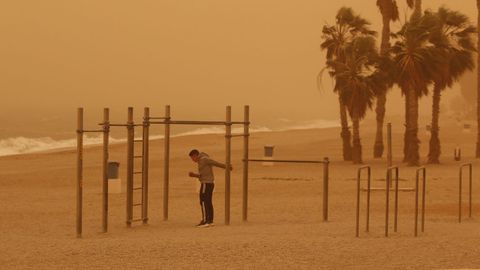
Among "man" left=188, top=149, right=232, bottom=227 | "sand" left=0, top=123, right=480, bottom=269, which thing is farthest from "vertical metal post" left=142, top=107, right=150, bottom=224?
"man" left=188, top=149, right=232, bottom=227

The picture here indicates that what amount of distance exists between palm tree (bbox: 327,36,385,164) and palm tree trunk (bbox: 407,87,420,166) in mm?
1317

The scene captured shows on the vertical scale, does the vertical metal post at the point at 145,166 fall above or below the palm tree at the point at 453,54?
below

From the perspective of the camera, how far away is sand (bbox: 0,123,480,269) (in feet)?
46.5

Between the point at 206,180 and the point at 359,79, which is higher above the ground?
the point at 359,79

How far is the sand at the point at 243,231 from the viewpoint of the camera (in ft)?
46.5

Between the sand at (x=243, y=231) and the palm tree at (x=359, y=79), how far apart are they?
5295 mm

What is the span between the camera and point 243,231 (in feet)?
60.4

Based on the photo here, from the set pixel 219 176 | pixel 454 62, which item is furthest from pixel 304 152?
pixel 219 176

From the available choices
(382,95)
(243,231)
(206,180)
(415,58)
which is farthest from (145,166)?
(382,95)

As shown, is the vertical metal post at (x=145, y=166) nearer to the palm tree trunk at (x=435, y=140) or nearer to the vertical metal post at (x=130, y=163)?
the vertical metal post at (x=130, y=163)

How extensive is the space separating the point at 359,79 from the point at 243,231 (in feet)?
79.5

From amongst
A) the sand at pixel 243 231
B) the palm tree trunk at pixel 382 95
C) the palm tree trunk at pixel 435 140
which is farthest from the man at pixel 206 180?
the palm tree trunk at pixel 435 140

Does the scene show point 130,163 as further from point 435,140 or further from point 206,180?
point 435,140

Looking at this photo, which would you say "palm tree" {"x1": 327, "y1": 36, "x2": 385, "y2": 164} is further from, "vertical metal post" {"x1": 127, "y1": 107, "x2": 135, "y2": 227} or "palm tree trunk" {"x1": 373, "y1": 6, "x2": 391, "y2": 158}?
"vertical metal post" {"x1": 127, "y1": 107, "x2": 135, "y2": 227}
